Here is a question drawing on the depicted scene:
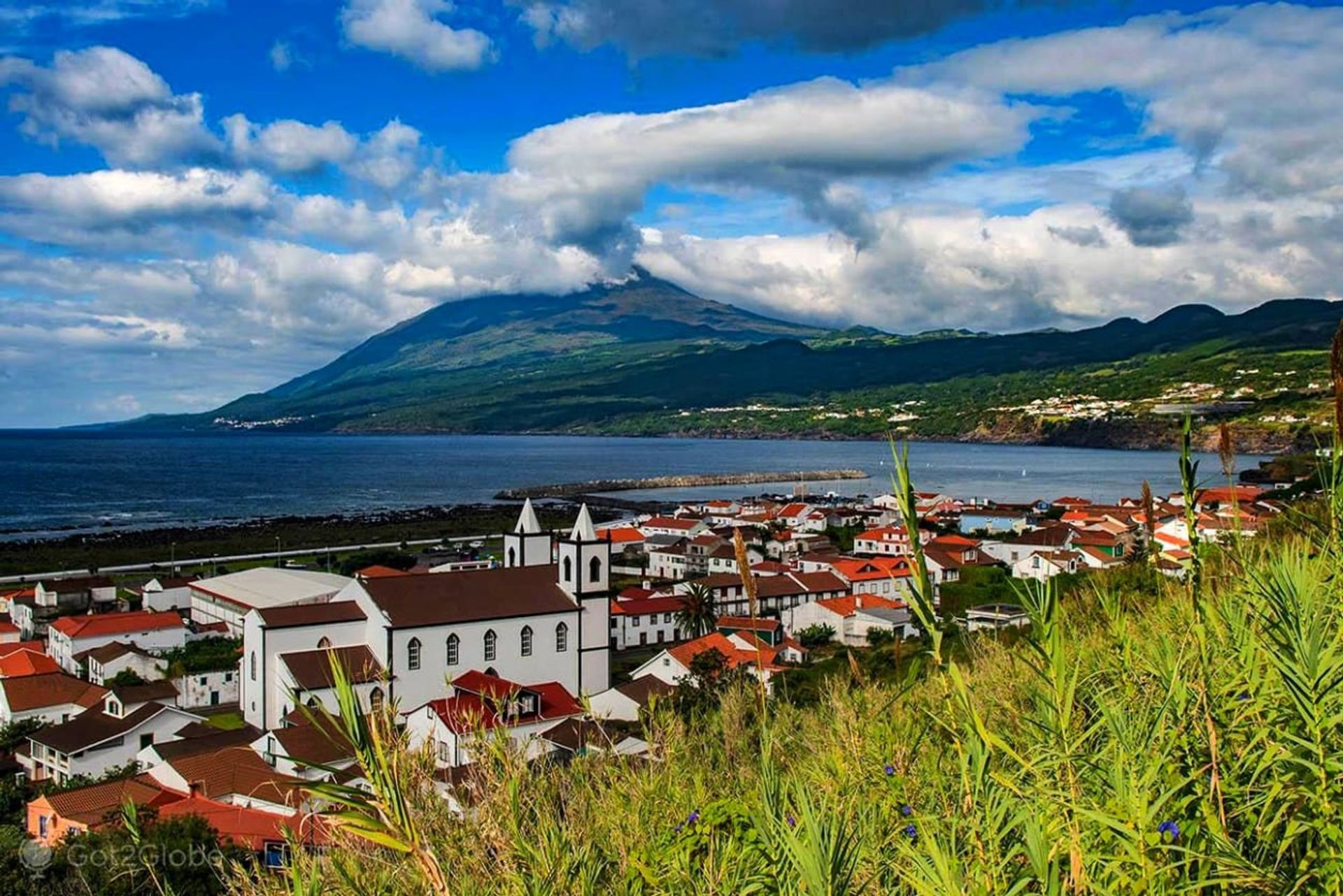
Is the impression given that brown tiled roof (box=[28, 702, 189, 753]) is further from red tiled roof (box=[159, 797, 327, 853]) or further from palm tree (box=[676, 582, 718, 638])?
palm tree (box=[676, 582, 718, 638])

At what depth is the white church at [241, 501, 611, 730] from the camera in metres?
22.0

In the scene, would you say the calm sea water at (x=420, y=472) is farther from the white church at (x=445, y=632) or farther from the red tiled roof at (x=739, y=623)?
the white church at (x=445, y=632)

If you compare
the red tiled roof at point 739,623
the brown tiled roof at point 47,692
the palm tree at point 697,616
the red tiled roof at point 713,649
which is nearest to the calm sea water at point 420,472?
the red tiled roof at point 739,623

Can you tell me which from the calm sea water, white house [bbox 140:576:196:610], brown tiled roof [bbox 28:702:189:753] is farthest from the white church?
the calm sea water

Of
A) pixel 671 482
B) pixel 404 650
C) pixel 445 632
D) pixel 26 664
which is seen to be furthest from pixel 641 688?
pixel 671 482

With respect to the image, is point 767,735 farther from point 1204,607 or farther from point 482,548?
point 482,548

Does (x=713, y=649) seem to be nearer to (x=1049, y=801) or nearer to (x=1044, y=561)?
(x=1044, y=561)

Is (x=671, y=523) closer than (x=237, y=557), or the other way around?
(x=237, y=557)

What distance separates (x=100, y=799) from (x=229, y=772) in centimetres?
185

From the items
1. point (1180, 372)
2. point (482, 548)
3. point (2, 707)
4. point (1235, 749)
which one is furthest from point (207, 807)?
point (1180, 372)

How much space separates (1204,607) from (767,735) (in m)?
1.50

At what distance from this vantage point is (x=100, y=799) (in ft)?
47.7

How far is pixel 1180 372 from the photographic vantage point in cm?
14912

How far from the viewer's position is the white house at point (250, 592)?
30.5 metres
